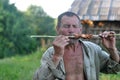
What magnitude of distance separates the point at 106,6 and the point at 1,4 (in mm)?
35834

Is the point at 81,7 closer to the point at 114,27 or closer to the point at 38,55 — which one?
the point at 114,27

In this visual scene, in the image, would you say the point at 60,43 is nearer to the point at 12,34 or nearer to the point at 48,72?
the point at 48,72

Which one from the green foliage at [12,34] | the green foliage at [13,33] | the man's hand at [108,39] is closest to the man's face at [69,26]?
the man's hand at [108,39]

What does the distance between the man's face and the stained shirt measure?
9.0 inches

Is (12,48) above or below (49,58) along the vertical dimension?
below

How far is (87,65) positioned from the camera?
4.39 m

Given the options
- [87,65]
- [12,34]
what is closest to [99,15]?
[87,65]

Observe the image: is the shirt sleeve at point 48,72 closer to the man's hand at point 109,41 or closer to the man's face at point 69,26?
the man's face at point 69,26

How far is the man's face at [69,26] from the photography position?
13.9 feet

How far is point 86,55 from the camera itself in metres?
4.43

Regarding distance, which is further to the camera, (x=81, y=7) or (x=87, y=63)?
(x=81, y=7)

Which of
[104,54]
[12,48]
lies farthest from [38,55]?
[12,48]

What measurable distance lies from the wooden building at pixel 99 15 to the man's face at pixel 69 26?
10.1m

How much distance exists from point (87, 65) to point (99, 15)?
405 inches
